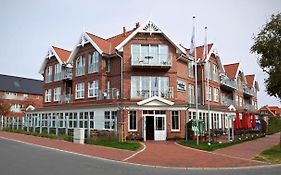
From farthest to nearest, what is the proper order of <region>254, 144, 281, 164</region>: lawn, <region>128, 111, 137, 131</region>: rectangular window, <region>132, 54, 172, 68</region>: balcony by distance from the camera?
1. <region>132, 54, 172, 68</region>: balcony
2. <region>128, 111, 137, 131</region>: rectangular window
3. <region>254, 144, 281, 164</region>: lawn

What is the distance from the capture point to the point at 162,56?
29.8 meters

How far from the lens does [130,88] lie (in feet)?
97.6

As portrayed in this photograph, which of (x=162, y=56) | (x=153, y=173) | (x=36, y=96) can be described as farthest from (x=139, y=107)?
(x=36, y=96)

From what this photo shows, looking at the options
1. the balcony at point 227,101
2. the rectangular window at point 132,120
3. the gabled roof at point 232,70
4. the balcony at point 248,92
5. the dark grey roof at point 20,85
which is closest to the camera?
the rectangular window at point 132,120

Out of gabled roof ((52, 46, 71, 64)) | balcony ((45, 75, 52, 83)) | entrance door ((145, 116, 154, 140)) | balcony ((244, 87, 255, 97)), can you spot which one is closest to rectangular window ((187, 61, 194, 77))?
entrance door ((145, 116, 154, 140))

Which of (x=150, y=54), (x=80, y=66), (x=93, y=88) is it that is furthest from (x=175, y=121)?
(x=80, y=66)

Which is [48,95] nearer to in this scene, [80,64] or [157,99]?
[80,64]

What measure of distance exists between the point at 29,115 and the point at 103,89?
44.3 feet

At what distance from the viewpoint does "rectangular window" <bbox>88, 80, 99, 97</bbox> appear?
32094 millimetres

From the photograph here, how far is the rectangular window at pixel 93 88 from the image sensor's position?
105 ft

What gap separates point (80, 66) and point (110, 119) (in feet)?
32.2

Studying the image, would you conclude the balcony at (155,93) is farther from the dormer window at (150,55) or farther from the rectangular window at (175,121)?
the rectangular window at (175,121)

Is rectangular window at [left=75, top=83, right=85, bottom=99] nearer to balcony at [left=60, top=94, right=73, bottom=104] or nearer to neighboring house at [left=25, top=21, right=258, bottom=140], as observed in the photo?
neighboring house at [left=25, top=21, right=258, bottom=140]

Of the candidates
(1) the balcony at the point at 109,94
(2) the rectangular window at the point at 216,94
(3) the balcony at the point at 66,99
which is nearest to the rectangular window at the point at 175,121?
(1) the balcony at the point at 109,94
